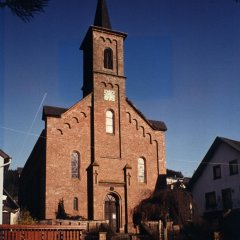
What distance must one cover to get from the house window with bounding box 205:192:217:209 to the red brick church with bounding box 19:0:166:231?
21.1ft

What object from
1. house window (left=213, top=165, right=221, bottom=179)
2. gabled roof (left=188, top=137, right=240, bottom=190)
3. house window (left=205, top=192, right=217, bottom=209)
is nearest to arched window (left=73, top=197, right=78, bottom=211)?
house window (left=205, top=192, right=217, bottom=209)

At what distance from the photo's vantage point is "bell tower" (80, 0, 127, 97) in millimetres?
37081

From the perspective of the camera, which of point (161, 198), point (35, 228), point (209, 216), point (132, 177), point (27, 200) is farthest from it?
point (27, 200)

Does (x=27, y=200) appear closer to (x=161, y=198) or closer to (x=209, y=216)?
(x=161, y=198)

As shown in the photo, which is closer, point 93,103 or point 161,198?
point 161,198

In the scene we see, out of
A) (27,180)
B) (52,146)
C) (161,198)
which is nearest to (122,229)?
(161,198)

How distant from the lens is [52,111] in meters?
33.6

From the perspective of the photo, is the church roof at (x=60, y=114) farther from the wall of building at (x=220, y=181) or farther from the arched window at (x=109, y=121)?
the wall of building at (x=220, y=181)

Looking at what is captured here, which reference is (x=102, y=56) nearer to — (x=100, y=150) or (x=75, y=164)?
(x=100, y=150)

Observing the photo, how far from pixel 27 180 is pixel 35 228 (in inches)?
1111

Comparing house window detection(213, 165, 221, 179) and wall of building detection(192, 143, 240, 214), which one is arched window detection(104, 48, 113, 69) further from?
house window detection(213, 165, 221, 179)

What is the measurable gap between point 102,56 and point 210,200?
18.6 m

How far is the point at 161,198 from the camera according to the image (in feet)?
106

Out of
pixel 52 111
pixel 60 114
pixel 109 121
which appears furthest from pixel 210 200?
pixel 52 111
